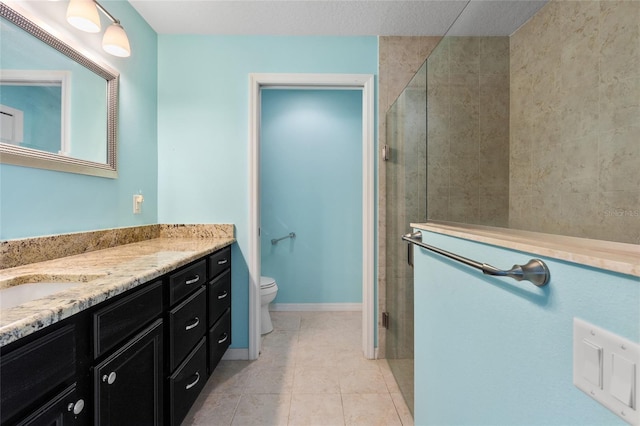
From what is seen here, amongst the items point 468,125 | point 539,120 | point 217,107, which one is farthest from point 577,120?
→ point 217,107

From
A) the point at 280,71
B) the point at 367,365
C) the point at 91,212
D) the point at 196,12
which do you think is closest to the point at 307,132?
the point at 280,71

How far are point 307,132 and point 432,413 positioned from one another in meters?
2.50

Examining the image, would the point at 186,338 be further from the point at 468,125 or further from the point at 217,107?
the point at 468,125

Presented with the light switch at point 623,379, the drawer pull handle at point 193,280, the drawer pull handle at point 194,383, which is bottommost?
the drawer pull handle at point 194,383

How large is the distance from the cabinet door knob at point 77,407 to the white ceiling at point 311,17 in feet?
6.55

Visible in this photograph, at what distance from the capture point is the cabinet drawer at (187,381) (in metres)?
1.09

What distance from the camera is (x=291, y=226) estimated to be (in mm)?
2852

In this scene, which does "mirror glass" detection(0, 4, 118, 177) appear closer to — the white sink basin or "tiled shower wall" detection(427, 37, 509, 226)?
the white sink basin

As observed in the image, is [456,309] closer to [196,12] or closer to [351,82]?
[351,82]

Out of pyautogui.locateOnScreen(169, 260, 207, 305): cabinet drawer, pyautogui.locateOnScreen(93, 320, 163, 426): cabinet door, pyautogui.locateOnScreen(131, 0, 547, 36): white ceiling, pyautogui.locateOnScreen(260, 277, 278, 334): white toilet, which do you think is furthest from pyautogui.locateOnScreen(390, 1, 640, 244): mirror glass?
pyautogui.locateOnScreen(260, 277, 278, 334): white toilet

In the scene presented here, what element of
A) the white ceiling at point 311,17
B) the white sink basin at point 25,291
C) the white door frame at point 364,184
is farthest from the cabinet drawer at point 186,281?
the white ceiling at point 311,17

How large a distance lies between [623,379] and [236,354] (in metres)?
2.01

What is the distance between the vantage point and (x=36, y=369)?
1.77ft

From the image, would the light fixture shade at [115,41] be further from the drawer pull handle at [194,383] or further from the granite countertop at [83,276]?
the drawer pull handle at [194,383]
